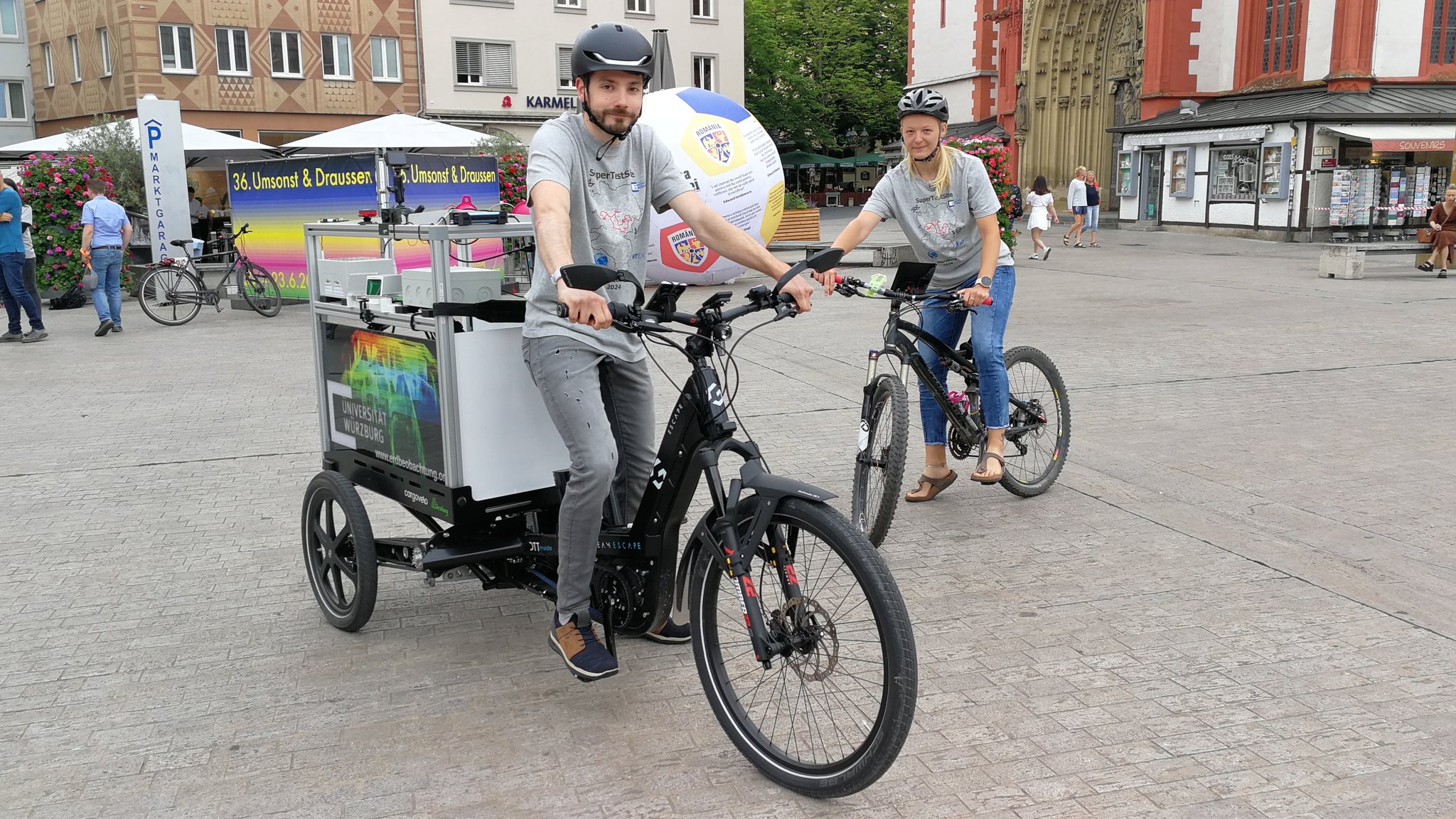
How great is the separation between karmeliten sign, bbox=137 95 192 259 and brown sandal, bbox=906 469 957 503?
14.9 metres

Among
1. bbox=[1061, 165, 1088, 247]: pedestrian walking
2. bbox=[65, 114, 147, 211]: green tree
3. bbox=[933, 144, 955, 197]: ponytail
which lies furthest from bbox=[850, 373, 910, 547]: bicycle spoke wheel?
bbox=[1061, 165, 1088, 247]: pedestrian walking

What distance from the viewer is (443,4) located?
41.1 metres

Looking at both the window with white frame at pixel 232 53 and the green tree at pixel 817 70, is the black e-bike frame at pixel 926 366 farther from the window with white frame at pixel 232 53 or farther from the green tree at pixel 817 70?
the green tree at pixel 817 70

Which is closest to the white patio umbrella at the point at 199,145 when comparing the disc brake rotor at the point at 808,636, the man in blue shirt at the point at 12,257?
Answer: the man in blue shirt at the point at 12,257

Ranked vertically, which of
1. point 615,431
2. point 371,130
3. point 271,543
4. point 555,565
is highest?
point 371,130

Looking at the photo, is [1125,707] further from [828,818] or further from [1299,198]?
[1299,198]

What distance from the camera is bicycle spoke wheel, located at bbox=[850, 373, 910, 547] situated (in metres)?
5.12

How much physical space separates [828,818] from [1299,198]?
93.2ft

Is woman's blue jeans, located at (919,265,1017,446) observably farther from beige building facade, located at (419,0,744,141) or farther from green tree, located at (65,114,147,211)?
beige building facade, located at (419,0,744,141)

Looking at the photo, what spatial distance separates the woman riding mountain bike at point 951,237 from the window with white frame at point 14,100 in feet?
155

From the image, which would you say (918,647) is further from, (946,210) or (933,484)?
(946,210)

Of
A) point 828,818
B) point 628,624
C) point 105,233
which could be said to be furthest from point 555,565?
point 105,233

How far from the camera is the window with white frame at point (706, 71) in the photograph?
46.9 m

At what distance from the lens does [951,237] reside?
562 cm
